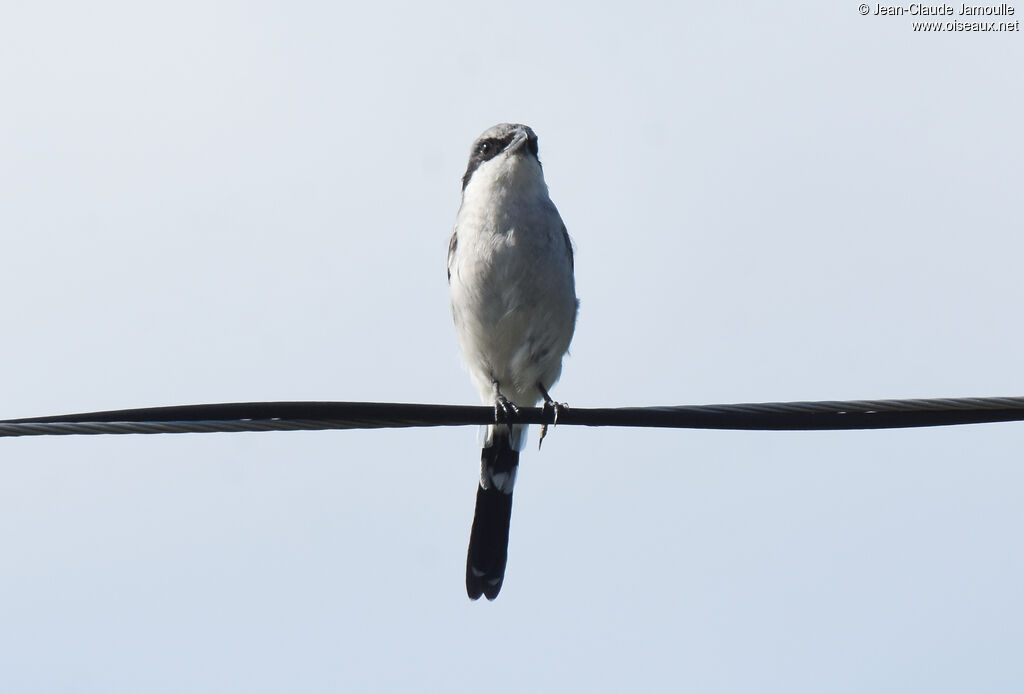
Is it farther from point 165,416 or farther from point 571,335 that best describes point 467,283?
point 165,416

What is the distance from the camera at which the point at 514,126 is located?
7891 millimetres

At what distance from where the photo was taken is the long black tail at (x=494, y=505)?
7.44m

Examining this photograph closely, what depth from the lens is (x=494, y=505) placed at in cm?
758

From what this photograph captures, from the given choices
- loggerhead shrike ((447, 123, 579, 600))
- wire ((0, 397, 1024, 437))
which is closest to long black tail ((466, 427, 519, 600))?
loggerhead shrike ((447, 123, 579, 600))

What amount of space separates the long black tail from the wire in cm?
337

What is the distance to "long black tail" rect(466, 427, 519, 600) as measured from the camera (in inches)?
293

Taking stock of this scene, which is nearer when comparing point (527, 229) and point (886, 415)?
point (886, 415)

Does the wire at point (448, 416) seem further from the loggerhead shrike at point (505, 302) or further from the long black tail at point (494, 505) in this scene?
the long black tail at point (494, 505)

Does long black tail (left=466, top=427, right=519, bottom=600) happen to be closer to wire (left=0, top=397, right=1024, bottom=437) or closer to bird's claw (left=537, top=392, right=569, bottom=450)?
bird's claw (left=537, top=392, right=569, bottom=450)

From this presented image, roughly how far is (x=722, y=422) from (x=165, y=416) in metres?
1.96

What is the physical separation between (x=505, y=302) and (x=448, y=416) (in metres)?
2.78

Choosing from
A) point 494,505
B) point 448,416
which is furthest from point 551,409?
point 494,505

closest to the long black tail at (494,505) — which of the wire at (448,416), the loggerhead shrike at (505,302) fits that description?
the loggerhead shrike at (505,302)

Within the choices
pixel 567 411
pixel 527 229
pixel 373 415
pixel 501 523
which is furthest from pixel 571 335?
pixel 373 415
